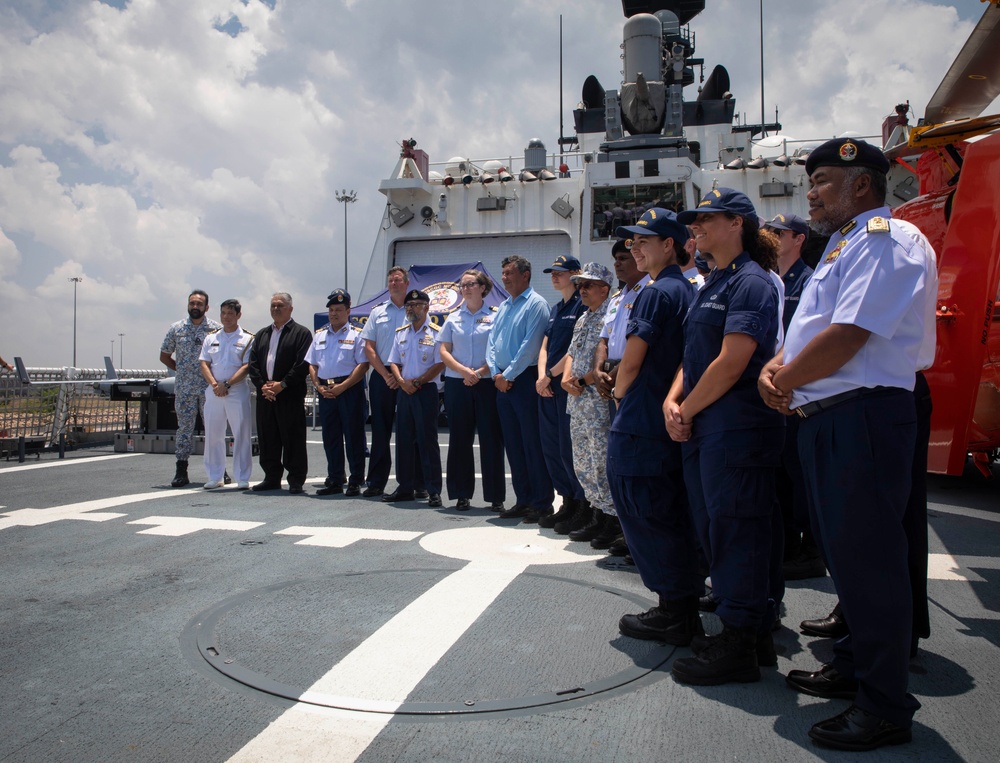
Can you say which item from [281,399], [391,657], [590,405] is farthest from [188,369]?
[391,657]

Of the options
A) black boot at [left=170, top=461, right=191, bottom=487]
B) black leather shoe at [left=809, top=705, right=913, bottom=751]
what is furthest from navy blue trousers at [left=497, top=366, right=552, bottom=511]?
black leather shoe at [left=809, top=705, right=913, bottom=751]

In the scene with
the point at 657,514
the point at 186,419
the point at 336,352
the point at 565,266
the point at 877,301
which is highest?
the point at 565,266

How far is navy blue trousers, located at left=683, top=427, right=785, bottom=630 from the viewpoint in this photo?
2.48 meters

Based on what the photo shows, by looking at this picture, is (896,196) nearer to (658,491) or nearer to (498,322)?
(498,322)

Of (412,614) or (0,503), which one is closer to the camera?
(412,614)

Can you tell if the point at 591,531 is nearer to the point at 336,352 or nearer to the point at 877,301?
the point at 877,301

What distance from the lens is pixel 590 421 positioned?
4.34m

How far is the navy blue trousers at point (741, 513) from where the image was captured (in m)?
2.48

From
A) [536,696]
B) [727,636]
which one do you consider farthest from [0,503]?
[727,636]

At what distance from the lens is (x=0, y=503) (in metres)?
5.86

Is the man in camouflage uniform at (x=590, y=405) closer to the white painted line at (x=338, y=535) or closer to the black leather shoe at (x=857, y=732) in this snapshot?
the white painted line at (x=338, y=535)

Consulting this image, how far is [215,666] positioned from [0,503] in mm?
4460

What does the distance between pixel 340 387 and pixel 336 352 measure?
13.0 inches

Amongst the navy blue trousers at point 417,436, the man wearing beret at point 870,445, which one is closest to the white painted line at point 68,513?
the navy blue trousers at point 417,436
